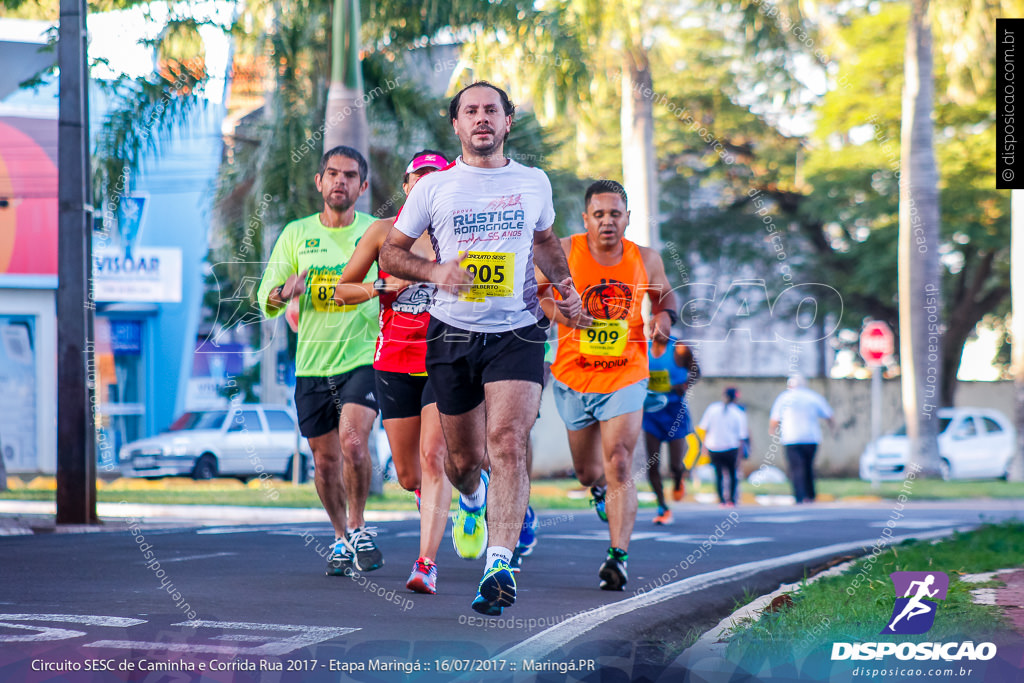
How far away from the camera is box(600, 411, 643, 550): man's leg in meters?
6.91

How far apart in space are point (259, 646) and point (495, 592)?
881 millimetres

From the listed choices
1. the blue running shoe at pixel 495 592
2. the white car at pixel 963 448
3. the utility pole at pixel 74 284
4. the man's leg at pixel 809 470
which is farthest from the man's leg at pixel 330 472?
the white car at pixel 963 448

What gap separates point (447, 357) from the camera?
18.1 ft

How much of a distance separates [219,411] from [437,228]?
1895 cm

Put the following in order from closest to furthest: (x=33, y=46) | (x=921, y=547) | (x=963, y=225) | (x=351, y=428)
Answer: (x=351, y=428) → (x=921, y=547) → (x=33, y=46) → (x=963, y=225)

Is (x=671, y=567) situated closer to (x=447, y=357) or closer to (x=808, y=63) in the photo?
(x=447, y=357)

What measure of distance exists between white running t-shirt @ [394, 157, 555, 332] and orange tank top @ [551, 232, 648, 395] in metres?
1.63

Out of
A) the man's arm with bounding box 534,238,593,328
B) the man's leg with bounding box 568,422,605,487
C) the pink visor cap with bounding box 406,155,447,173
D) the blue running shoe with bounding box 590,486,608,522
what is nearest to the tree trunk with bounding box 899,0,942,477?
the blue running shoe with bounding box 590,486,608,522

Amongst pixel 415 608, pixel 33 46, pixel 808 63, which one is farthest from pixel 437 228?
pixel 808 63

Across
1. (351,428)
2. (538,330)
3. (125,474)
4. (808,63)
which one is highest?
(808,63)

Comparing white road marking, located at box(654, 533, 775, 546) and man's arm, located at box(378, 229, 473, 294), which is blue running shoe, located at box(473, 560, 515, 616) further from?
white road marking, located at box(654, 533, 775, 546)

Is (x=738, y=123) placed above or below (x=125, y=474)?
above

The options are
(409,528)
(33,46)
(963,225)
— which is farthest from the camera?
(963,225)

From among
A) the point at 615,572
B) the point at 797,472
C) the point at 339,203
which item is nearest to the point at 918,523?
the point at 797,472
